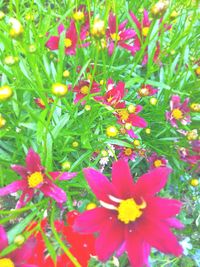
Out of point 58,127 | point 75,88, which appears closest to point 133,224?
point 58,127

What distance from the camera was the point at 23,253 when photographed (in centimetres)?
85

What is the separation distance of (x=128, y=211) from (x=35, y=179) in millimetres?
282

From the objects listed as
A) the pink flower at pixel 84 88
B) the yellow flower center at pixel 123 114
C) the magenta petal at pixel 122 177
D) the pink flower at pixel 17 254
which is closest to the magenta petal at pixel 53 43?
the pink flower at pixel 84 88

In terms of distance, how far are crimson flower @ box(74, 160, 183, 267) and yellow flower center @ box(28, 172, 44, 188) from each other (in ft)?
0.65

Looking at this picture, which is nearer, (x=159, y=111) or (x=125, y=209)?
(x=125, y=209)

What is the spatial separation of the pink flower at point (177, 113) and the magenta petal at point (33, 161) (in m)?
0.48

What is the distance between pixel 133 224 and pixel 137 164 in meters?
0.60

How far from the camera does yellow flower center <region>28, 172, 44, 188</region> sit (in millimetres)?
1036

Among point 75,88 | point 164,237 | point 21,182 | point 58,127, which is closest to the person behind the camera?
point 164,237

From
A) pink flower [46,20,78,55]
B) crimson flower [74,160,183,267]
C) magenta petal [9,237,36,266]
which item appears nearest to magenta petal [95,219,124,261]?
crimson flower [74,160,183,267]

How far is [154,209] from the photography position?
2.88ft

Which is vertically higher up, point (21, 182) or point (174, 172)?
point (21, 182)

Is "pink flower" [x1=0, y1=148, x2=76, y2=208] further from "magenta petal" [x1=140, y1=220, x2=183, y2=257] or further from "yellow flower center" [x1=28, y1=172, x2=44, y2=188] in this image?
"magenta petal" [x1=140, y1=220, x2=183, y2=257]

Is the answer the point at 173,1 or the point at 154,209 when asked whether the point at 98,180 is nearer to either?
the point at 154,209
